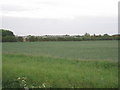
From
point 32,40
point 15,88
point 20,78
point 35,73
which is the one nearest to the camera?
point 15,88

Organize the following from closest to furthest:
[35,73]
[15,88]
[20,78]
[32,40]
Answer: [15,88] < [20,78] < [35,73] < [32,40]

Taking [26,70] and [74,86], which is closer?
[74,86]

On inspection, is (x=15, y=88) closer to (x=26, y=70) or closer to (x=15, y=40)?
(x=26, y=70)

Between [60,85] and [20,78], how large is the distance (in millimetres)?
1611

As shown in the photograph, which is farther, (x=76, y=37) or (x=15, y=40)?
(x=76, y=37)

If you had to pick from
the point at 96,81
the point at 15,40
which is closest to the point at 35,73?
the point at 96,81

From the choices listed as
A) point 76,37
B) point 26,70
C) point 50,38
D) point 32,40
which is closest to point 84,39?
point 76,37

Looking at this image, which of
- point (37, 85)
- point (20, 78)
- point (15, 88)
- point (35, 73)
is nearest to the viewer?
point (15, 88)

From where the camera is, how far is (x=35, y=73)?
27.4 ft

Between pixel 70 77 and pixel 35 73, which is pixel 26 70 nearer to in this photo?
pixel 35 73

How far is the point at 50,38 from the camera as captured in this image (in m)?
59.8

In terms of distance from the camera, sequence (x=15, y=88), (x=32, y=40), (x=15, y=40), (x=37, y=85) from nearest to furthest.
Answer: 1. (x=15, y=88)
2. (x=37, y=85)
3. (x=15, y=40)
4. (x=32, y=40)

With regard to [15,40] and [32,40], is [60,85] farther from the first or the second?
[32,40]

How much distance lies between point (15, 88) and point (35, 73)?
6.23ft
